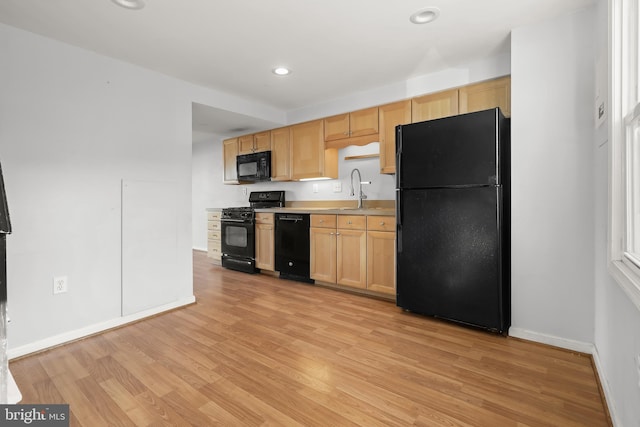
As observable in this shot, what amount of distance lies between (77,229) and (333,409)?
2273 mm

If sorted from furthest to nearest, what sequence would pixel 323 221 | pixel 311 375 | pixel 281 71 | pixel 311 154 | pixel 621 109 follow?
pixel 311 154, pixel 323 221, pixel 281 71, pixel 311 375, pixel 621 109

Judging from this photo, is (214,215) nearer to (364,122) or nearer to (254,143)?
(254,143)

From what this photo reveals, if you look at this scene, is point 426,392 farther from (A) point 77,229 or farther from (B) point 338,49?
(A) point 77,229

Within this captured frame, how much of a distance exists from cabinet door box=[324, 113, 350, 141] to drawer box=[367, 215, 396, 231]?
1094 mm

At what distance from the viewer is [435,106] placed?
125 inches

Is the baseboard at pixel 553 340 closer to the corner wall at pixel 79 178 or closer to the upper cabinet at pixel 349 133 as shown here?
the upper cabinet at pixel 349 133

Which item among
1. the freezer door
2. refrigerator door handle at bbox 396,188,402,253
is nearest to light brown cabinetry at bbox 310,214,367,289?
refrigerator door handle at bbox 396,188,402,253

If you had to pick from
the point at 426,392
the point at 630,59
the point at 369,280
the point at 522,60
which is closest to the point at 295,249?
the point at 369,280

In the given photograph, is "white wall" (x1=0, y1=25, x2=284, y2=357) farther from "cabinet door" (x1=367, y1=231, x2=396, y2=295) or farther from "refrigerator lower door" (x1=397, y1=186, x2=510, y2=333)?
"refrigerator lower door" (x1=397, y1=186, x2=510, y2=333)

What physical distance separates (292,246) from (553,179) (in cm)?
272

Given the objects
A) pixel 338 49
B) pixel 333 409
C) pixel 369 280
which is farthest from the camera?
pixel 369 280

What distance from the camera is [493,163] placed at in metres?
2.37

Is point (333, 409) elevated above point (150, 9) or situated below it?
below

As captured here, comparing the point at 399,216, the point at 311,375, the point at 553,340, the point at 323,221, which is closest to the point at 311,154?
the point at 323,221
